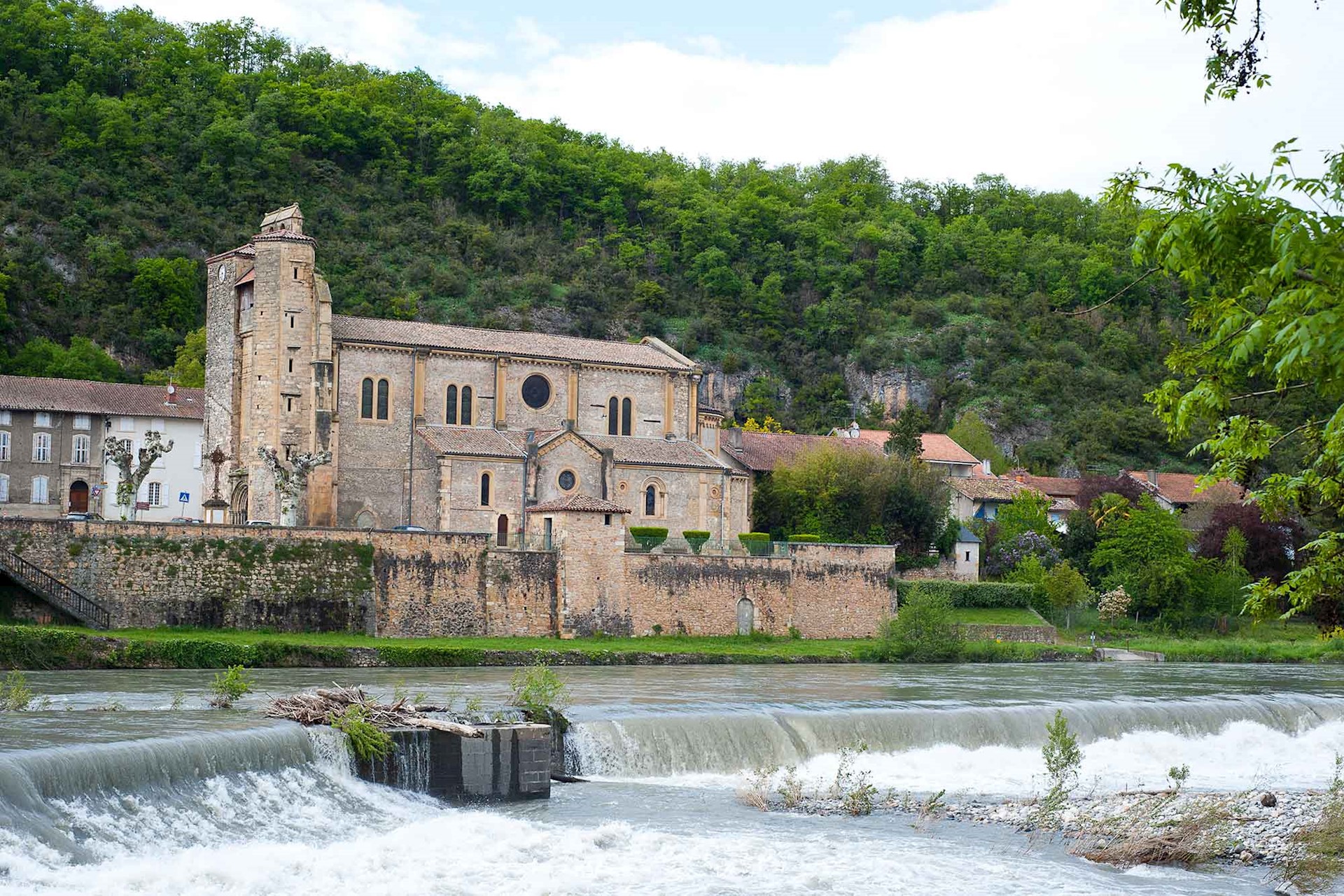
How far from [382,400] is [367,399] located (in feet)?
1.91

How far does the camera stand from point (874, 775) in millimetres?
26078

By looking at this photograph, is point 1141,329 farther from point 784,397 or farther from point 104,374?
point 104,374

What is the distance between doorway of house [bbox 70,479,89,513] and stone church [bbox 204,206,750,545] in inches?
424

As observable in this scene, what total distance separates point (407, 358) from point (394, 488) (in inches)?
195

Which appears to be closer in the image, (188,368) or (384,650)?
(384,650)

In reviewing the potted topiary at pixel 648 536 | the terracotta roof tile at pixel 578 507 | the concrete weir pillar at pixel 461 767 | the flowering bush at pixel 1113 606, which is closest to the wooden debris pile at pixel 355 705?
the concrete weir pillar at pixel 461 767

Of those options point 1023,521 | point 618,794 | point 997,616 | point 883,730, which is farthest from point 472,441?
point 618,794

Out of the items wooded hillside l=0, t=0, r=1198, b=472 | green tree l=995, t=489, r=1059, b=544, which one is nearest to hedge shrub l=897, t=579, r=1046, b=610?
green tree l=995, t=489, r=1059, b=544

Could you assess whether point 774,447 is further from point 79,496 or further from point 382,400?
point 79,496

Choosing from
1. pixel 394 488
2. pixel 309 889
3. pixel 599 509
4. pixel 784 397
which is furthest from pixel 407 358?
pixel 784 397

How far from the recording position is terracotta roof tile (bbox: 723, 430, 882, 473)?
6894 cm

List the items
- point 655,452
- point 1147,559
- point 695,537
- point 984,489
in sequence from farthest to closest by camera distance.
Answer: point 984,489
point 1147,559
point 655,452
point 695,537

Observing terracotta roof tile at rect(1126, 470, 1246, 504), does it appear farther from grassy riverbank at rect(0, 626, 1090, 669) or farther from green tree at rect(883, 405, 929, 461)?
grassy riverbank at rect(0, 626, 1090, 669)

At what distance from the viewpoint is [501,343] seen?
195 feet
